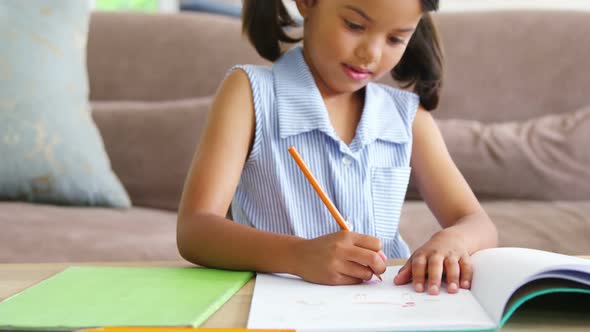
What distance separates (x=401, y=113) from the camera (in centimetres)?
122

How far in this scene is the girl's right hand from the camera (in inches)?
29.4

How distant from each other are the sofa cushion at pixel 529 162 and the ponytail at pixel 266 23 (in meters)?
0.78

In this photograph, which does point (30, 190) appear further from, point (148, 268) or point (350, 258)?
point (350, 258)

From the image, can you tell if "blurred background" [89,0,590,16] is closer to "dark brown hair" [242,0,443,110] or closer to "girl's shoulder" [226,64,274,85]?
"dark brown hair" [242,0,443,110]

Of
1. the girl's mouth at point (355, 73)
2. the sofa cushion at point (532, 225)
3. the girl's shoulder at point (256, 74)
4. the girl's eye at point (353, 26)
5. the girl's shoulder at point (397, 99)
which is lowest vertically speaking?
the sofa cushion at point (532, 225)

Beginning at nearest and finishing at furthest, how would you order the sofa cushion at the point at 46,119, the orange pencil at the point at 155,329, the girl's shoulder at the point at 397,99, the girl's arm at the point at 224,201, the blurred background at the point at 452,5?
the orange pencil at the point at 155,329, the girl's arm at the point at 224,201, the girl's shoulder at the point at 397,99, the sofa cushion at the point at 46,119, the blurred background at the point at 452,5

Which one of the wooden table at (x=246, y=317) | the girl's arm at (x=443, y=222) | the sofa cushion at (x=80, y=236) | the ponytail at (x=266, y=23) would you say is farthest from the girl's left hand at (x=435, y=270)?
the sofa cushion at (x=80, y=236)

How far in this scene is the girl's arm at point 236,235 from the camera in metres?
0.75

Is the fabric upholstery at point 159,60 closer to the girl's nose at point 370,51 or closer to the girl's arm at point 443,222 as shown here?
the girl's arm at point 443,222

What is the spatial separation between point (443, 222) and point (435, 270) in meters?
0.40

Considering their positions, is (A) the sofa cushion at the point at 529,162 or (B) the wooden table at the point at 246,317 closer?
(B) the wooden table at the point at 246,317

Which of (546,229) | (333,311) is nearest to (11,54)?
(546,229)

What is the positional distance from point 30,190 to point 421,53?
1021 mm

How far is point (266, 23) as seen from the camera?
1226 millimetres
